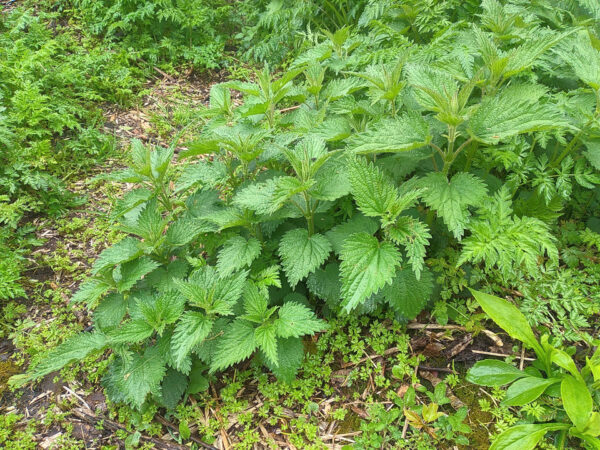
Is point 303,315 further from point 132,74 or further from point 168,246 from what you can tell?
point 132,74

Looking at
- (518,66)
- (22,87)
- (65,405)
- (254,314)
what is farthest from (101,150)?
(518,66)

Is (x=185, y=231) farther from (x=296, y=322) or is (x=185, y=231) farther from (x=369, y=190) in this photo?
(x=369, y=190)

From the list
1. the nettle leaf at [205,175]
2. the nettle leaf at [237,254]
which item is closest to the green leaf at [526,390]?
the nettle leaf at [237,254]

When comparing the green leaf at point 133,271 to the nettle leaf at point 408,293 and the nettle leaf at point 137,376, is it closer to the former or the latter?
the nettle leaf at point 137,376

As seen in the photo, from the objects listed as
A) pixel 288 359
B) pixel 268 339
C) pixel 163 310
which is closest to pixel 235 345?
pixel 268 339

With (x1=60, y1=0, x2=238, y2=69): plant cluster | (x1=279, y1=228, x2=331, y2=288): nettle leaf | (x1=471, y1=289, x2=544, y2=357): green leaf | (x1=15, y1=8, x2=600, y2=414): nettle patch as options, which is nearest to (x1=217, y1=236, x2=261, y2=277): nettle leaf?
(x1=15, y1=8, x2=600, y2=414): nettle patch

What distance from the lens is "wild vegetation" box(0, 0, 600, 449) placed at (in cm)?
204

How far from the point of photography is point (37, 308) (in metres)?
2.96

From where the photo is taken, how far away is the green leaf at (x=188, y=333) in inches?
81.5

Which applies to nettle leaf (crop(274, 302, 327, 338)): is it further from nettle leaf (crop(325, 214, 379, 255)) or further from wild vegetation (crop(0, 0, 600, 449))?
nettle leaf (crop(325, 214, 379, 255))

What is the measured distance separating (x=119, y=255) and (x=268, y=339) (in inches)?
40.3

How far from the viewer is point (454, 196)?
2043 millimetres

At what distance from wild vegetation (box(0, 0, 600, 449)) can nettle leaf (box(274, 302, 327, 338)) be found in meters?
0.01

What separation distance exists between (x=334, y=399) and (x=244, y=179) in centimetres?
142
